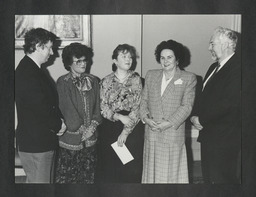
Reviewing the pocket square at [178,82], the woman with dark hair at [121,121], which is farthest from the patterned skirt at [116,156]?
the pocket square at [178,82]

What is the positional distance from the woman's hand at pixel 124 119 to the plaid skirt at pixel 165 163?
6.3 inches

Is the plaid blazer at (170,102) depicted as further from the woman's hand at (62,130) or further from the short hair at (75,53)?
the woman's hand at (62,130)

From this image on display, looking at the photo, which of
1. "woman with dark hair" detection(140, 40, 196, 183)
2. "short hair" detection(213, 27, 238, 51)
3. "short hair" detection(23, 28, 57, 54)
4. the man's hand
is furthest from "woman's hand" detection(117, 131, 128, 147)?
"short hair" detection(213, 27, 238, 51)

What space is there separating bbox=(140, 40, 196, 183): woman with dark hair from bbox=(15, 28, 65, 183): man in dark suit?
23.6 inches

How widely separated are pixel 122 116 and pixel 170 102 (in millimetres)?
332

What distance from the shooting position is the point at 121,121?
3.10 m

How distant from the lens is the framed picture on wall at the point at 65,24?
3.05 meters

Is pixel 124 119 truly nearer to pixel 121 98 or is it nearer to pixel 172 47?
pixel 121 98

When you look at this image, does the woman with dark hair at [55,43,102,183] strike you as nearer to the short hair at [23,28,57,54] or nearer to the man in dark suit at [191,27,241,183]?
the short hair at [23,28,57,54]

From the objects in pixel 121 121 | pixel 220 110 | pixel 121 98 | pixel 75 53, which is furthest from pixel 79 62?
pixel 220 110

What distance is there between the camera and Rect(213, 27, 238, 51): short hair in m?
3.04

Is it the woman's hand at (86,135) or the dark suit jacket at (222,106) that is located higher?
the dark suit jacket at (222,106)

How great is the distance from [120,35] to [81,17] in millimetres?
282

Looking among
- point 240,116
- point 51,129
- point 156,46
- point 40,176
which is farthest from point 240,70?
point 40,176
